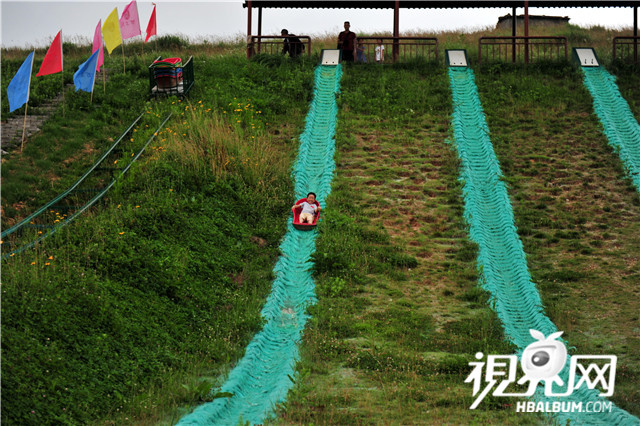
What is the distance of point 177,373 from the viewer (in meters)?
8.20

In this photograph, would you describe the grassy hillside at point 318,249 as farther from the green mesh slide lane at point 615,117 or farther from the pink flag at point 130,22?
the pink flag at point 130,22

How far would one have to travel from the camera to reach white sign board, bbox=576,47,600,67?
22.4 meters

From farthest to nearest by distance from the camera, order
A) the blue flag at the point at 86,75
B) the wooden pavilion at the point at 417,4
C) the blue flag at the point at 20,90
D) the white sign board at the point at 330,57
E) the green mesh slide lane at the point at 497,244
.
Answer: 1. the wooden pavilion at the point at 417,4
2. the white sign board at the point at 330,57
3. the blue flag at the point at 86,75
4. the blue flag at the point at 20,90
5. the green mesh slide lane at the point at 497,244

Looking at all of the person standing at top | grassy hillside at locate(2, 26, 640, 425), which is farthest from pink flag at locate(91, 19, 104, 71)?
the person standing at top

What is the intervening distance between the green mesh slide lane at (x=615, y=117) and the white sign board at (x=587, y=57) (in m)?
0.26

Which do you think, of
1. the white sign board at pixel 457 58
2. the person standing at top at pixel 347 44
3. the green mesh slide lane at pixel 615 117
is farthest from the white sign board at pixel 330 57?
the green mesh slide lane at pixel 615 117

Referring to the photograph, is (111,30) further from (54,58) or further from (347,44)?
(347,44)

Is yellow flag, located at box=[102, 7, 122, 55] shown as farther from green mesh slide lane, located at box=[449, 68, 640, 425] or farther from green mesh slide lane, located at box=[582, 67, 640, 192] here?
green mesh slide lane, located at box=[582, 67, 640, 192]

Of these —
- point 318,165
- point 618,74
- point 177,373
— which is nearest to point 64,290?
point 177,373

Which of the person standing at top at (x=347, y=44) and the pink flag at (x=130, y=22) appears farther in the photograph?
the person standing at top at (x=347, y=44)

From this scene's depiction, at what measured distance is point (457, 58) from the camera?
23.1 metres

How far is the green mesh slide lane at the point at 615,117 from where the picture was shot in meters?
16.4

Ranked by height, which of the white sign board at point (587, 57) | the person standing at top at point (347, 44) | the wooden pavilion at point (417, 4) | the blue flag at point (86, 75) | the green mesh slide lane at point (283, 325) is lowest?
the green mesh slide lane at point (283, 325)

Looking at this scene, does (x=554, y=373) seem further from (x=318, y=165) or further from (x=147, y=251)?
(x=318, y=165)
